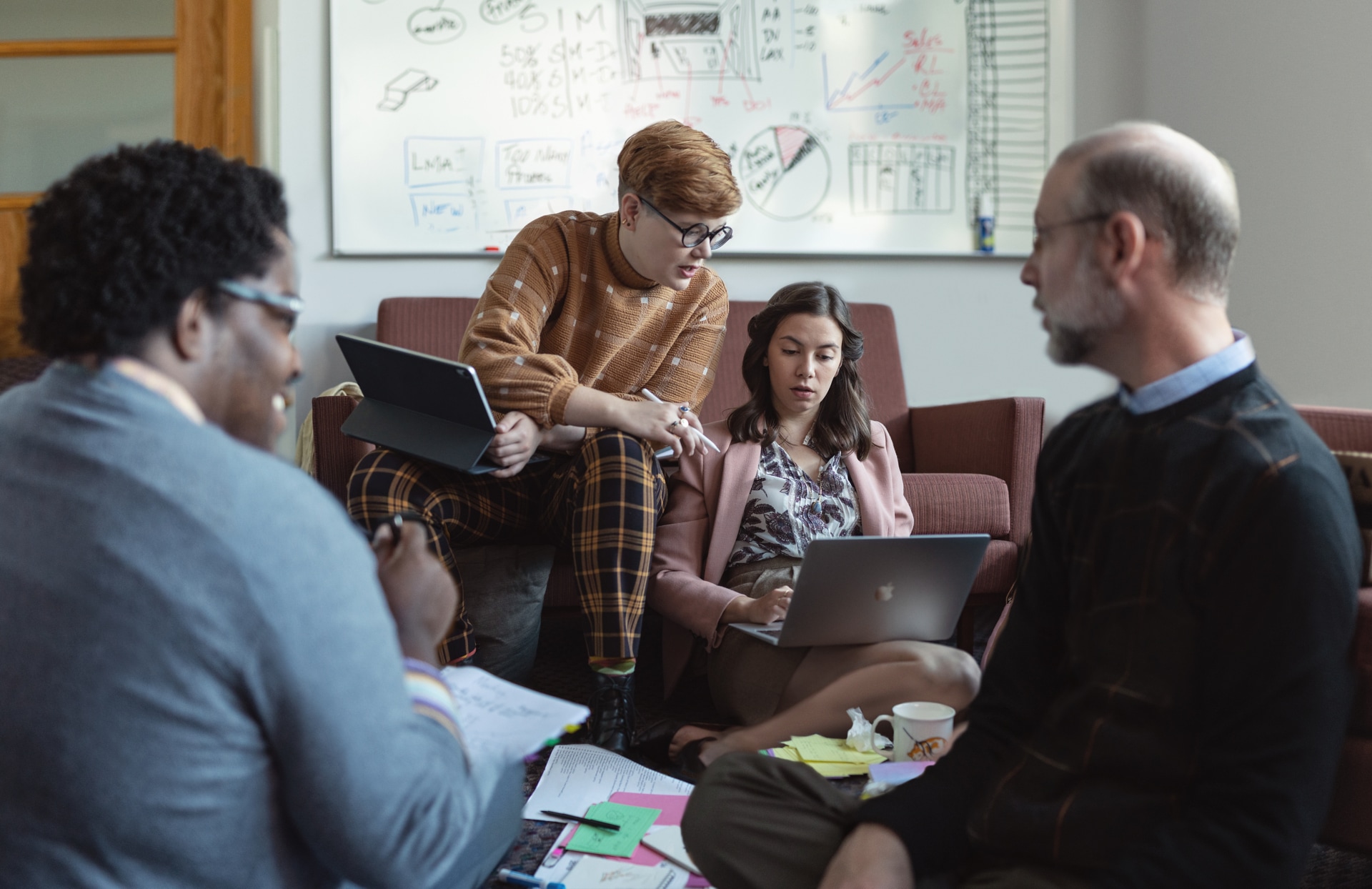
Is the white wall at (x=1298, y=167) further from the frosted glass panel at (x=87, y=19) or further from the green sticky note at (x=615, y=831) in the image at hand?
the frosted glass panel at (x=87, y=19)

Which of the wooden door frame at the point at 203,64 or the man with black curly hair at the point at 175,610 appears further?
the wooden door frame at the point at 203,64

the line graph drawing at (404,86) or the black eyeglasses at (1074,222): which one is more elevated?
the line graph drawing at (404,86)

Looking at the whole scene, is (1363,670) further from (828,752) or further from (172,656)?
(172,656)

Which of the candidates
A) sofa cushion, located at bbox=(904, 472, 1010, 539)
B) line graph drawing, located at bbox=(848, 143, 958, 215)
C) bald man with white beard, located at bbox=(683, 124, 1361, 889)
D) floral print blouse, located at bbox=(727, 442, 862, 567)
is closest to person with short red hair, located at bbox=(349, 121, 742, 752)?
floral print blouse, located at bbox=(727, 442, 862, 567)

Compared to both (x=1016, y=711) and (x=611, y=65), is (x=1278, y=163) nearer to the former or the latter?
(x=611, y=65)

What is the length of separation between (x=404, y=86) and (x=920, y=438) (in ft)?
5.68

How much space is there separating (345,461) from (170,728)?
1495 millimetres

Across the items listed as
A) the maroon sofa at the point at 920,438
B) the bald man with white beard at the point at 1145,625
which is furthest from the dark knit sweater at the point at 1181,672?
the maroon sofa at the point at 920,438

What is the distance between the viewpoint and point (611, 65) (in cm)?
301

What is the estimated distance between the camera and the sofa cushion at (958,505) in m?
2.31

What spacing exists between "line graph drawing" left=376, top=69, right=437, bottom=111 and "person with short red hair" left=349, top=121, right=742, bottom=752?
1069mm

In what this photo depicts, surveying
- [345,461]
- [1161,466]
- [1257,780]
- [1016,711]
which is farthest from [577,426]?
[1257,780]

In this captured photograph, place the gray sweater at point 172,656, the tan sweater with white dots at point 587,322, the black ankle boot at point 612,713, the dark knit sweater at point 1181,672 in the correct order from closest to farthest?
the gray sweater at point 172,656
the dark knit sweater at point 1181,672
the black ankle boot at point 612,713
the tan sweater with white dots at point 587,322

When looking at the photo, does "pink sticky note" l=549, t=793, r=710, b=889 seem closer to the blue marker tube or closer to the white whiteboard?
the white whiteboard
